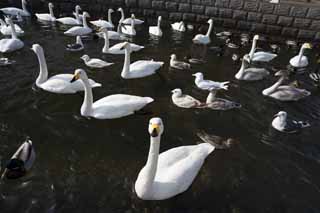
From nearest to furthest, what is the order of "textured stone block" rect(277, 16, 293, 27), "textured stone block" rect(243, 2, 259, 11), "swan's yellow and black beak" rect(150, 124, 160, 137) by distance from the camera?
1. "swan's yellow and black beak" rect(150, 124, 160, 137)
2. "textured stone block" rect(277, 16, 293, 27)
3. "textured stone block" rect(243, 2, 259, 11)

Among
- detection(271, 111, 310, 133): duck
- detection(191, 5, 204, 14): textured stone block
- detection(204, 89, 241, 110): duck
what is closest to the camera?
detection(271, 111, 310, 133): duck

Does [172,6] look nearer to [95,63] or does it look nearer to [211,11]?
[211,11]

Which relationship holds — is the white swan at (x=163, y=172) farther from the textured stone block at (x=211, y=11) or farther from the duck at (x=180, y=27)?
the textured stone block at (x=211, y=11)

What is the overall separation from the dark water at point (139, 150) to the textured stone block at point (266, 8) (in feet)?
28.2

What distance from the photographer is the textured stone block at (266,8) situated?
18562 millimetres

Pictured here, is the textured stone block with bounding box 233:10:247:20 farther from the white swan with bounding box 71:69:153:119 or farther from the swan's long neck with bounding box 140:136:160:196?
the swan's long neck with bounding box 140:136:160:196

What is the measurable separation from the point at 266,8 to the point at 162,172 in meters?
16.3

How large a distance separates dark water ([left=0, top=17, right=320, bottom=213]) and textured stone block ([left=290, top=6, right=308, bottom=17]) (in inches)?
326

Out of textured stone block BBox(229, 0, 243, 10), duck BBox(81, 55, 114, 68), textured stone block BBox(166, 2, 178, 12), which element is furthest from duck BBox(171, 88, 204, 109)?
textured stone block BBox(166, 2, 178, 12)

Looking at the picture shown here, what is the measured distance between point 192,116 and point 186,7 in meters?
13.4

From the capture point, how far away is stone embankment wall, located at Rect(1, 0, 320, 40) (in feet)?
59.8

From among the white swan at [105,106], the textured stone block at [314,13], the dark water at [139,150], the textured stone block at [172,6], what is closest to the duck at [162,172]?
the dark water at [139,150]

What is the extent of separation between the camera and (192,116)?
9055 mm

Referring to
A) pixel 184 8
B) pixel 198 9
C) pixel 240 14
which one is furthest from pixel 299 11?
pixel 184 8
